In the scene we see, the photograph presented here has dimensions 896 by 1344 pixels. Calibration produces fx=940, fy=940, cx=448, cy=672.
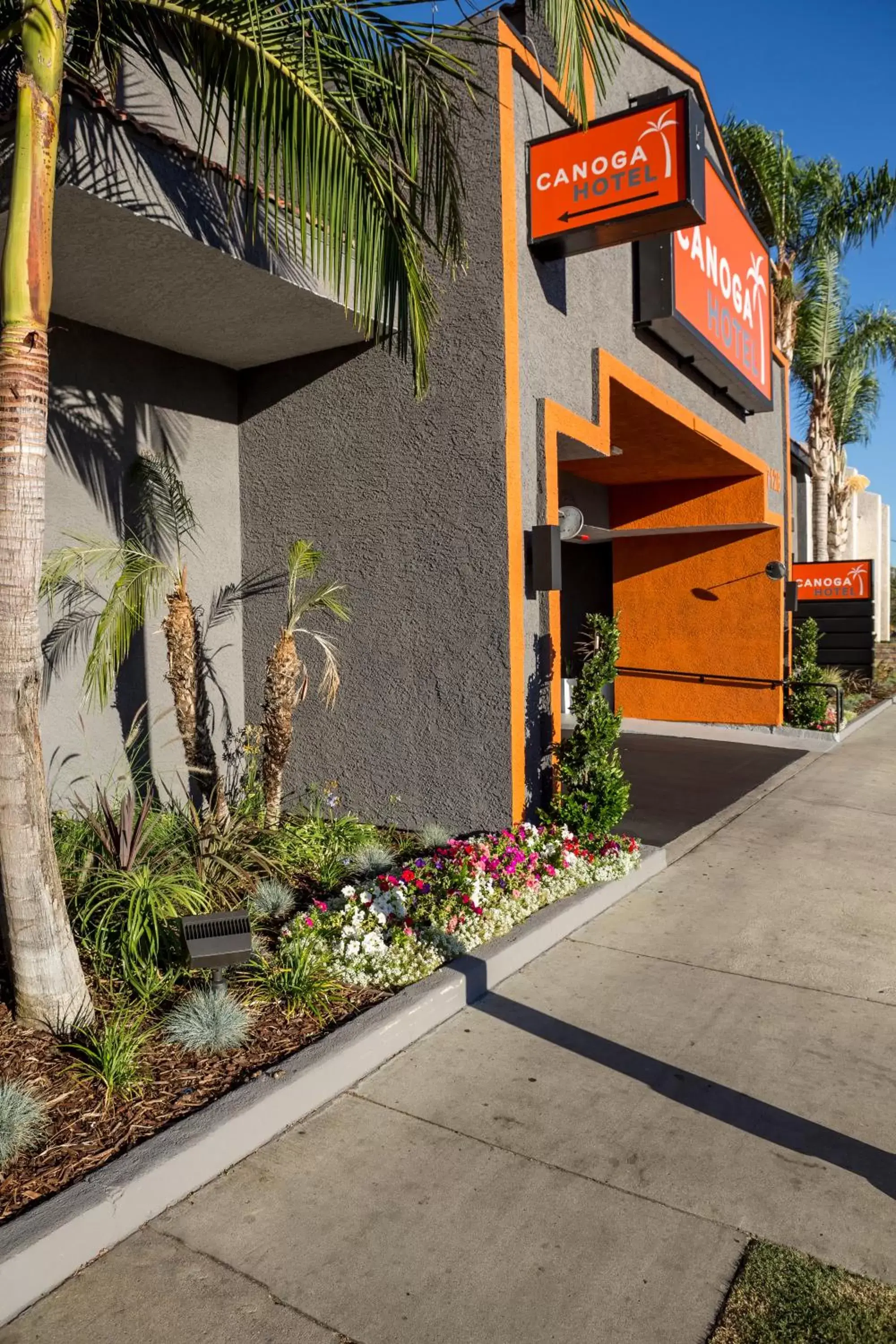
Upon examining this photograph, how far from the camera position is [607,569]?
49.8 feet

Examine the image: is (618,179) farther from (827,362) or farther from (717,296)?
(827,362)

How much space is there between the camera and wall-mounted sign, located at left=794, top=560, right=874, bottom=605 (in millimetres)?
16062

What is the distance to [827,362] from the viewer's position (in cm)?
2134

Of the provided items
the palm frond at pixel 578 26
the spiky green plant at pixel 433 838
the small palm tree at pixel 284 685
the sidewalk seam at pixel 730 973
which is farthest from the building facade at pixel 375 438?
the palm frond at pixel 578 26

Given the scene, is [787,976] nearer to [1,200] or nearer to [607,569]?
[1,200]

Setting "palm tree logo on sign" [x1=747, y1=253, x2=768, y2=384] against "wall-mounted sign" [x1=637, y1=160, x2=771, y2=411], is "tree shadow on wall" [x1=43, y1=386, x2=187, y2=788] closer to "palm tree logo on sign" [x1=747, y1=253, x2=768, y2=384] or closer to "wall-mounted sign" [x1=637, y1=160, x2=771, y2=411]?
"wall-mounted sign" [x1=637, y1=160, x2=771, y2=411]

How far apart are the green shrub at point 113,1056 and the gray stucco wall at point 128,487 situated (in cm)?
322

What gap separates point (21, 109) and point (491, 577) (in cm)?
408

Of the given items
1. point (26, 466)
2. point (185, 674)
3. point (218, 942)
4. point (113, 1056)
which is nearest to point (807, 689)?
point (185, 674)

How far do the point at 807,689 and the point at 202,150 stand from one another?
10.7 meters

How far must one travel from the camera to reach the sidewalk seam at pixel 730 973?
15.9 feet

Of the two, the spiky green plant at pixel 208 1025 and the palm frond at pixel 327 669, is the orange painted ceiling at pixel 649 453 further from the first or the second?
the spiky green plant at pixel 208 1025

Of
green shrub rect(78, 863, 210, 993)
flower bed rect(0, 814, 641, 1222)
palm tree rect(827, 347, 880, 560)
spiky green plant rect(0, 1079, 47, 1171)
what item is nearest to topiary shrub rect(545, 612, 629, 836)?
flower bed rect(0, 814, 641, 1222)

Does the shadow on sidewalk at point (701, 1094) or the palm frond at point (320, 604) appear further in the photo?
the palm frond at point (320, 604)
